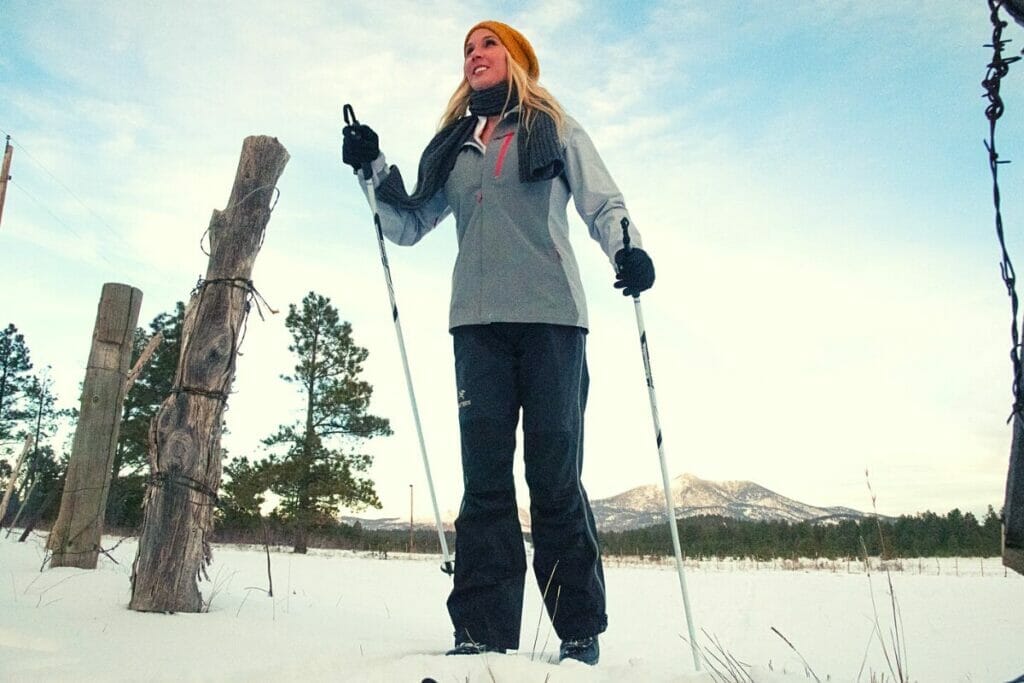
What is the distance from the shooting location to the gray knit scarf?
286 cm

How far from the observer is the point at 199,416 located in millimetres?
3686

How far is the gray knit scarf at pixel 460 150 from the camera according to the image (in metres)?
2.86

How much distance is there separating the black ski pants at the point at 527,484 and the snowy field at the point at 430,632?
0.18m

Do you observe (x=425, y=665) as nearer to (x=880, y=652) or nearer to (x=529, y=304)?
(x=529, y=304)

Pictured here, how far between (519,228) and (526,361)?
516 millimetres

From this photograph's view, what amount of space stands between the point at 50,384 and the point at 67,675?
30.2 metres

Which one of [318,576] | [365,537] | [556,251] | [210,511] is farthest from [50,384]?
[556,251]

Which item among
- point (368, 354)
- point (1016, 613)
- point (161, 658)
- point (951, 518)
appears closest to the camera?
point (161, 658)

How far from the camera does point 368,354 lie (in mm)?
22219

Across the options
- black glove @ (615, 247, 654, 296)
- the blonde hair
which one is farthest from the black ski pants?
the blonde hair

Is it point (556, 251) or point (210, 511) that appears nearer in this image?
point (556, 251)

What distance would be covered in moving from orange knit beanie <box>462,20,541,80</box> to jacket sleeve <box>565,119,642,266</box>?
0.36 metres

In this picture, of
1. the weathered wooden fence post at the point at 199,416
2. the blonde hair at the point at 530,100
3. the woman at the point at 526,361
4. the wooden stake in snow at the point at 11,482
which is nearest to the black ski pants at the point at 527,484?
the woman at the point at 526,361

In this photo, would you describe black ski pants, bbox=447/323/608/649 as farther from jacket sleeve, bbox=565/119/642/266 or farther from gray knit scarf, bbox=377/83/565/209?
gray knit scarf, bbox=377/83/565/209
